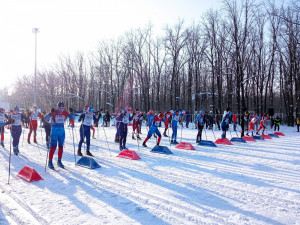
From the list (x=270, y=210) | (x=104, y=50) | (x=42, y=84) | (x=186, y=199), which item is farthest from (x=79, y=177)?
(x=42, y=84)

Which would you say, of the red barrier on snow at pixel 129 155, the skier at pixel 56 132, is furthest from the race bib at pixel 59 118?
the red barrier on snow at pixel 129 155

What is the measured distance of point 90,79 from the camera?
2051 inches

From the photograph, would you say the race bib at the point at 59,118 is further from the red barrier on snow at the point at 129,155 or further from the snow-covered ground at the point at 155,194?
the red barrier on snow at the point at 129,155

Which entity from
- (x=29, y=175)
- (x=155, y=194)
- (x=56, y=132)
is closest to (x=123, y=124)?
(x=56, y=132)

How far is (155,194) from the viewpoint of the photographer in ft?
16.2

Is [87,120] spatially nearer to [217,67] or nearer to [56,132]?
[56,132]

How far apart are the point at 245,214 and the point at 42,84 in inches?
2380

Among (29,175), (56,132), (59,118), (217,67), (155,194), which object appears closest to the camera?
(155,194)

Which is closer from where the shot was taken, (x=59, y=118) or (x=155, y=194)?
Result: (x=155, y=194)

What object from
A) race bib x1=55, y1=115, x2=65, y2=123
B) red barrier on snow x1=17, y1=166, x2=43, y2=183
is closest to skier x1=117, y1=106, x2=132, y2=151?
race bib x1=55, y1=115, x2=65, y2=123

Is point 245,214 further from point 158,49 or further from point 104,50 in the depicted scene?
point 104,50

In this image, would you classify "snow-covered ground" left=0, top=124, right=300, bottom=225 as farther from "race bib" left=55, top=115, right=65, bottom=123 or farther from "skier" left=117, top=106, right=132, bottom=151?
"skier" left=117, top=106, right=132, bottom=151

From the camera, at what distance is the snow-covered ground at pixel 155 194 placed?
3.86 meters

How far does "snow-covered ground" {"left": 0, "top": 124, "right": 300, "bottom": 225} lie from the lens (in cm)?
386
